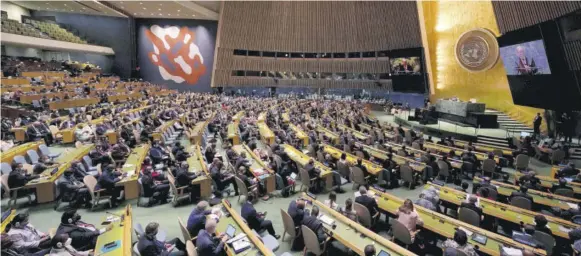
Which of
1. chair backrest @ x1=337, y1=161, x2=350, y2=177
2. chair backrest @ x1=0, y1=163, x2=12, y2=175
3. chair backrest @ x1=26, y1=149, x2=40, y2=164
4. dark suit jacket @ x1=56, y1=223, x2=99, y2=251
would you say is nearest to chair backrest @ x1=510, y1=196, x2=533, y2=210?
chair backrest @ x1=337, y1=161, x2=350, y2=177

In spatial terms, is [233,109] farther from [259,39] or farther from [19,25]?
[19,25]

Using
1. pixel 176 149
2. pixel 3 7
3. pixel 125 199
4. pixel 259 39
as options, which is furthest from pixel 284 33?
pixel 125 199

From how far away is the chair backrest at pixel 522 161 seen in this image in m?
11.2

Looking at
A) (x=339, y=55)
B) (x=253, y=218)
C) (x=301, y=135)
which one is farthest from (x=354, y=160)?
(x=339, y=55)

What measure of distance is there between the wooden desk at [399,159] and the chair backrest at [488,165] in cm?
196

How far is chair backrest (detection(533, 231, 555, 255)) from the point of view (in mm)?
5304

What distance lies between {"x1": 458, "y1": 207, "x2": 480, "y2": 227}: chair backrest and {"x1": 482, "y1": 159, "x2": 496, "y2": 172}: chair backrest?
16.3 ft

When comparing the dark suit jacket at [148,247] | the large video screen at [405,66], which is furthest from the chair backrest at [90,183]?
→ the large video screen at [405,66]

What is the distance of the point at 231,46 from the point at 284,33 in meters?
5.73

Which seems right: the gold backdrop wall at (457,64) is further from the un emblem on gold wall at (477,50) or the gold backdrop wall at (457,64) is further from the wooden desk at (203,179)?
the wooden desk at (203,179)

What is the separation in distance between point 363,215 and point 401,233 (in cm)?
89

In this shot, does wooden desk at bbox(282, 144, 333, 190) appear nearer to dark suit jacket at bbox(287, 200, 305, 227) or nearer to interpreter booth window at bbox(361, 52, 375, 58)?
dark suit jacket at bbox(287, 200, 305, 227)

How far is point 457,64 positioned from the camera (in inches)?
936

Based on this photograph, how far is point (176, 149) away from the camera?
429 inches
